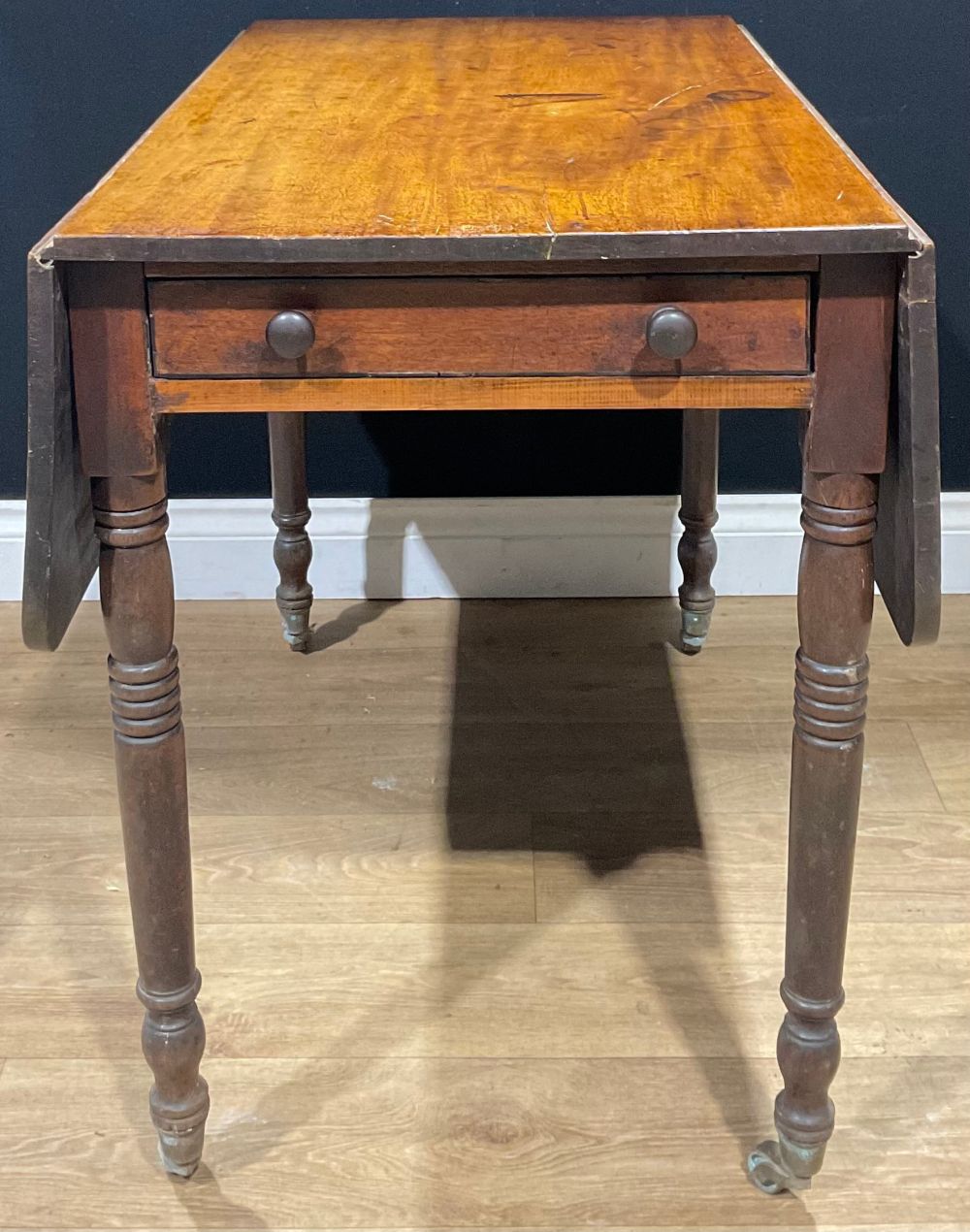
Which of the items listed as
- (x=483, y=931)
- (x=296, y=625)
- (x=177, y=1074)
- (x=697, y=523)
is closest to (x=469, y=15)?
(x=697, y=523)

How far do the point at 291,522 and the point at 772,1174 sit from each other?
1082 millimetres

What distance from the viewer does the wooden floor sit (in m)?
1.28

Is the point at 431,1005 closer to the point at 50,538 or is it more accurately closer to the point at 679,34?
the point at 50,538

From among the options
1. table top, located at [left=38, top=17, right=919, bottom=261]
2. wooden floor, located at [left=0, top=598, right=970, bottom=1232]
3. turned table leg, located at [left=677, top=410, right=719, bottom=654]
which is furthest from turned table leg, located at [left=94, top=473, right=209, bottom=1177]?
turned table leg, located at [left=677, top=410, right=719, bottom=654]

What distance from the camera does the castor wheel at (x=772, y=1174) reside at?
4.12 feet

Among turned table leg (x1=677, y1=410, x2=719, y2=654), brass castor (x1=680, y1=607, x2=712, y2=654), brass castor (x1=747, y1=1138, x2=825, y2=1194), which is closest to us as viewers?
brass castor (x1=747, y1=1138, x2=825, y2=1194)

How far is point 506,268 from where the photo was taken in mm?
1053

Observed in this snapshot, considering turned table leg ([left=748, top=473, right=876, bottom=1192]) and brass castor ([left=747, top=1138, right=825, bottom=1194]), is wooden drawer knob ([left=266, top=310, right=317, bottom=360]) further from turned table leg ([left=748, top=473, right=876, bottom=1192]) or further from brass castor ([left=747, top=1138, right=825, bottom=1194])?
brass castor ([left=747, top=1138, right=825, bottom=1194])

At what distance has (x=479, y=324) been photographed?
42.0 inches

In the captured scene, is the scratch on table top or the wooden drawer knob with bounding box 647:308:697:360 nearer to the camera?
the wooden drawer knob with bounding box 647:308:697:360

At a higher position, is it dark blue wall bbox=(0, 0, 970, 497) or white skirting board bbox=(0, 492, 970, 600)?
dark blue wall bbox=(0, 0, 970, 497)

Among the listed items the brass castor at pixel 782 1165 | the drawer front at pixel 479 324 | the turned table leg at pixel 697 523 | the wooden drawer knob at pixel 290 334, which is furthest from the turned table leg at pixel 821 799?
the turned table leg at pixel 697 523

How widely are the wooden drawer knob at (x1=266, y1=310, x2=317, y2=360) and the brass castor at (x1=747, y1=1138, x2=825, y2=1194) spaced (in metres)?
0.76

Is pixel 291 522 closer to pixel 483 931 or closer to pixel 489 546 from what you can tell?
pixel 489 546
